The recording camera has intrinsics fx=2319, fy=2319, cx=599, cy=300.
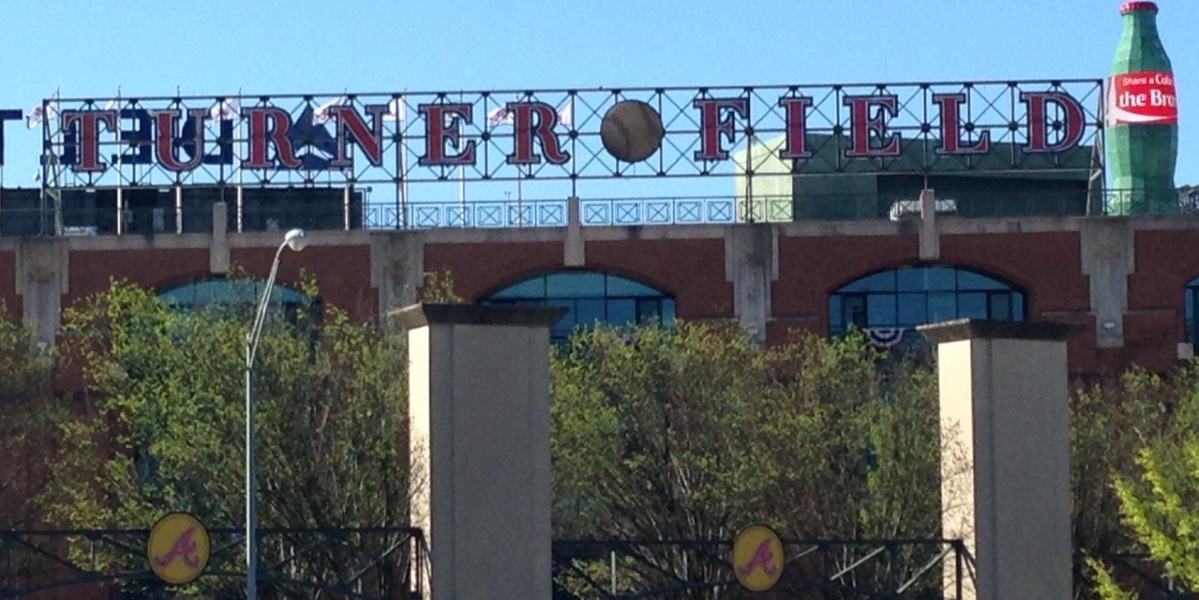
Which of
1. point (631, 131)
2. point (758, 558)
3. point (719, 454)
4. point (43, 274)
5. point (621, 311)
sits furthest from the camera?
point (631, 131)

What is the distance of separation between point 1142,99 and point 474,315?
3844cm

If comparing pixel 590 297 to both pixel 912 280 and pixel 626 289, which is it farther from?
pixel 912 280

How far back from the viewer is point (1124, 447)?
Answer: 49.2 meters

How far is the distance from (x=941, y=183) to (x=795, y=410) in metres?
29.1

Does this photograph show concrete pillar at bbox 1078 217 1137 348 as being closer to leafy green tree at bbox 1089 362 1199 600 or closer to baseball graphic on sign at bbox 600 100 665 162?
leafy green tree at bbox 1089 362 1199 600

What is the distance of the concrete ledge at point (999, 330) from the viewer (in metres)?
34.8

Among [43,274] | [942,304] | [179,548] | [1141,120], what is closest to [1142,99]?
[1141,120]

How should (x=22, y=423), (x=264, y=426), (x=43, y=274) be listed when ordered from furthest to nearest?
1. (x=43, y=274)
2. (x=22, y=423)
3. (x=264, y=426)

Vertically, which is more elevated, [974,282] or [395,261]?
[395,261]

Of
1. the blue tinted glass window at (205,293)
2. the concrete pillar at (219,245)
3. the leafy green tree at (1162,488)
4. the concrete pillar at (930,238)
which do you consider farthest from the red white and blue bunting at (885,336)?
the concrete pillar at (219,245)

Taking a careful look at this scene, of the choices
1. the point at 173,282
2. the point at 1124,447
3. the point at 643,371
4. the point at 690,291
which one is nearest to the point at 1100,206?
the point at 690,291

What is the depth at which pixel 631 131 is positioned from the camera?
208 feet

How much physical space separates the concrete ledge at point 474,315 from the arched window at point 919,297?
101 feet

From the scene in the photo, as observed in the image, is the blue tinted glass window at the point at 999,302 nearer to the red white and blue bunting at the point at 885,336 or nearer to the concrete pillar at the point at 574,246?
the red white and blue bunting at the point at 885,336
